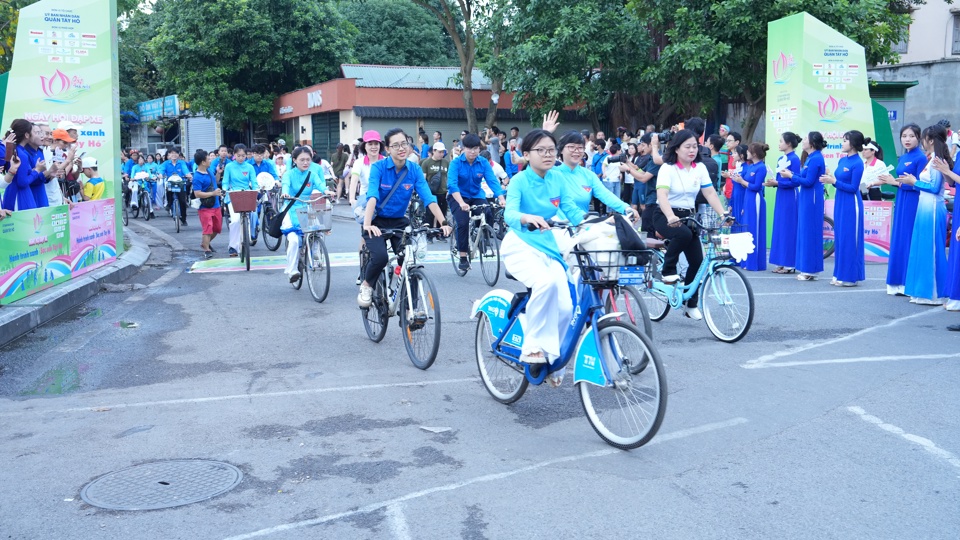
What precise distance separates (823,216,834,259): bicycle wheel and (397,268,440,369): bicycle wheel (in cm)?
853

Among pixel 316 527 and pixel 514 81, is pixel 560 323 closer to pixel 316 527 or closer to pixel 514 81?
pixel 316 527

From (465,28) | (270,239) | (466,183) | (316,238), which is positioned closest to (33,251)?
(316,238)

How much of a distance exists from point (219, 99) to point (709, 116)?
22211mm

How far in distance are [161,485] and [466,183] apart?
846 cm

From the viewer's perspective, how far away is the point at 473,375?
7336 millimetres

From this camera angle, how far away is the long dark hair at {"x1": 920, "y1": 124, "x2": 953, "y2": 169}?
31.2ft

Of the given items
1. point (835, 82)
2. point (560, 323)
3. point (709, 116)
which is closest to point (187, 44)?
point (709, 116)

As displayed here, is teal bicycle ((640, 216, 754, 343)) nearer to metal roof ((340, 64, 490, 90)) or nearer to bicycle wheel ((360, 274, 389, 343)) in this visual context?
bicycle wheel ((360, 274, 389, 343))

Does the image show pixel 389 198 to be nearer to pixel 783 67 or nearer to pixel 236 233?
pixel 236 233

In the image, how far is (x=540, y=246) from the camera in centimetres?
593

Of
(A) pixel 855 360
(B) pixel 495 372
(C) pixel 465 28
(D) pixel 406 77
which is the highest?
(C) pixel 465 28

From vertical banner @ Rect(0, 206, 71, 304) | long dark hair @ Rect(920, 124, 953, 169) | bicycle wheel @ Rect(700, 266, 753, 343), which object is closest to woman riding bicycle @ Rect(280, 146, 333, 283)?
vertical banner @ Rect(0, 206, 71, 304)

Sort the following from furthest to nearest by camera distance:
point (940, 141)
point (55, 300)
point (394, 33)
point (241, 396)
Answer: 1. point (394, 33)
2. point (55, 300)
3. point (940, 141)
4. point (241, 396)

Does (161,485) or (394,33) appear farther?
(394,33)
